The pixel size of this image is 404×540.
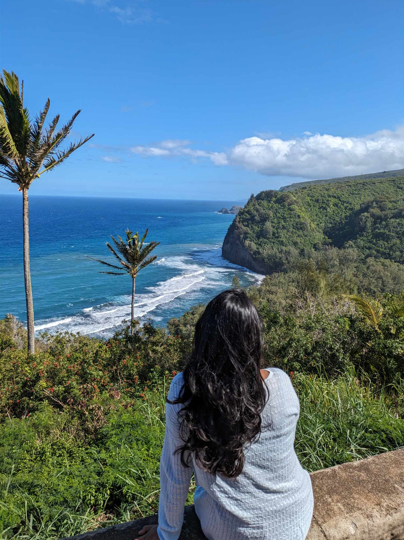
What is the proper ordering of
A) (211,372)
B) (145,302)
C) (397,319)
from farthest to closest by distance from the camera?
(145,302)
(397,319)
(211,372)

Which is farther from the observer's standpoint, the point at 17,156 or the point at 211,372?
the point at 17,156

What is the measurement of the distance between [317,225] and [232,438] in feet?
263

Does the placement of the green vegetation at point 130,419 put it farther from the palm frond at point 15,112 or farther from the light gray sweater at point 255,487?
the palm frond at point 15,112

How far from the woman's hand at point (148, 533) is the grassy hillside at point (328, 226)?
44251 millimetres

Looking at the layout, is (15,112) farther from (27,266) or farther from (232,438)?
(232,438)

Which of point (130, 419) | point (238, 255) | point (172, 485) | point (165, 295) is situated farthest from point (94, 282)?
point (172, 485)

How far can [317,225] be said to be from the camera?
76938 mm

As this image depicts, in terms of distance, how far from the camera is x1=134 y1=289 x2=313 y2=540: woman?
1112mm

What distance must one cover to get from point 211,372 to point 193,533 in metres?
0.69

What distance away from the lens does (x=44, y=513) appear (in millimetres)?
2076

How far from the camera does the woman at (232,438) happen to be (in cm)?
111

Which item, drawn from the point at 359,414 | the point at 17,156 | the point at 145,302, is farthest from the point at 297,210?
the point at 359,414

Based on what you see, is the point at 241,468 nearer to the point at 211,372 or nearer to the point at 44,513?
the point at 211,372

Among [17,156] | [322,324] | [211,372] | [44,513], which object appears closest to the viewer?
[211,372]
